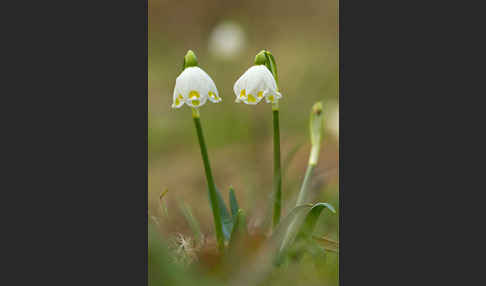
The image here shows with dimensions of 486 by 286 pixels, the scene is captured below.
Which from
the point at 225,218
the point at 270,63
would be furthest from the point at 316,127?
the point at 225,218

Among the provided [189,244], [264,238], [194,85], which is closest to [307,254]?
[264,238]

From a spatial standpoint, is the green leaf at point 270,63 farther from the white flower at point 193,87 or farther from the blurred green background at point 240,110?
the blurred green background at point 240,110

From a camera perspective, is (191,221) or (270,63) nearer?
(270,63)

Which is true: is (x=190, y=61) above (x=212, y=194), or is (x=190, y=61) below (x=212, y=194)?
above

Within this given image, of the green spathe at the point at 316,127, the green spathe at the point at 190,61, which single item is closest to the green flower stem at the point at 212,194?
the green spathe at the point at 190,61

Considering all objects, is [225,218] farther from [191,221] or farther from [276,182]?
[276,182]

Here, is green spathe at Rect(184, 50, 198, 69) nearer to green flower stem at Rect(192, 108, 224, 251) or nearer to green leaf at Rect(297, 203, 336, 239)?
green flower stem at Rect(192, 108, 224, 251)
